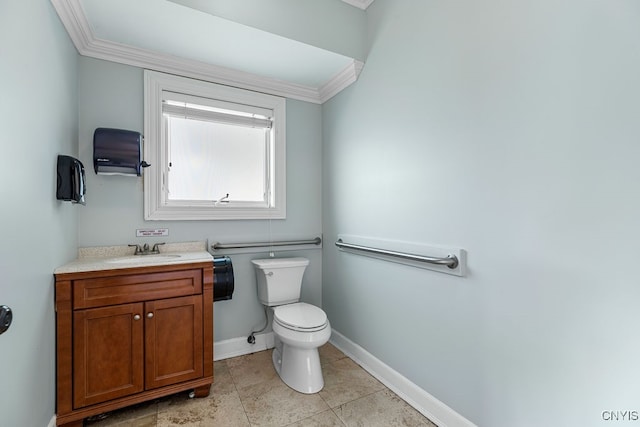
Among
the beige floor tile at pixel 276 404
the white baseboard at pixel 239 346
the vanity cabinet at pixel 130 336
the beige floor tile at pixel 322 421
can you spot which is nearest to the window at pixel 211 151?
the vanity cabinet at pixel 130 336

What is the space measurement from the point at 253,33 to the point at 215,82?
1.99 feet

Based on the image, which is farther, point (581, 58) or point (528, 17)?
point (528, 17)

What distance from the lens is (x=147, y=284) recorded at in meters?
1.61

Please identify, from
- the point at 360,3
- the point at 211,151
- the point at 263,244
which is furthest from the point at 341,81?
the point at 263,244

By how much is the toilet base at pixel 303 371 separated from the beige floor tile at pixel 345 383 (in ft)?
0.25

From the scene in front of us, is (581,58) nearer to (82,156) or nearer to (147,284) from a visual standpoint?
(147,284)

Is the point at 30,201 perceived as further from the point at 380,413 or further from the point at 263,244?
the point at 380,413

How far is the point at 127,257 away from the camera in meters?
1.84

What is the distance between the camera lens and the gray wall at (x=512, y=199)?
942mm

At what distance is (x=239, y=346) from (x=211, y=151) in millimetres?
1604

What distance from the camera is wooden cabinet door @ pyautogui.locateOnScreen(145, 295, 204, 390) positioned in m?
1.62

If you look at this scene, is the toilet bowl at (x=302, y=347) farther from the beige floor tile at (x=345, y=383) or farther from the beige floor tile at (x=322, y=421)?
the beige floor tile at (x=322, y=421)

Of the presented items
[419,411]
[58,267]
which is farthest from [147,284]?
[419,411]

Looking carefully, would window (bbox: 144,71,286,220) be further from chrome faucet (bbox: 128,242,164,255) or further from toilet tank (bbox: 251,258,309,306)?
toilet tank (bbox: 251,258,309,306)
